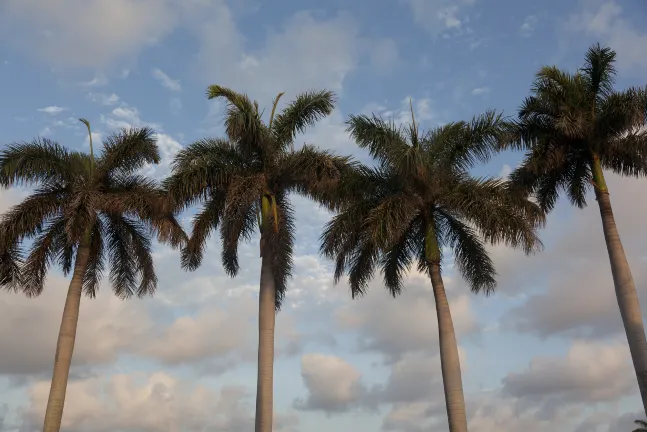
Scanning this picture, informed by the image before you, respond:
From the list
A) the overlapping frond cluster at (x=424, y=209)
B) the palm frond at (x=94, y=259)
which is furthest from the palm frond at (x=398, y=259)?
the palm frond at (x=94, y=259)

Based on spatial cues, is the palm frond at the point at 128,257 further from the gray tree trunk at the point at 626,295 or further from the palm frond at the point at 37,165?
the gray tree trunk at the point at 626,295

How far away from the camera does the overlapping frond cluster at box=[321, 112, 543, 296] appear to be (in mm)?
25375

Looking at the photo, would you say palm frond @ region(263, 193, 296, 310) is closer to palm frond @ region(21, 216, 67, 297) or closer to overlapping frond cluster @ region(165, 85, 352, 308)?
overlapping frond cluster @ region(165, 85, 352, 308)

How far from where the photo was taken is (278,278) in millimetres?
28578

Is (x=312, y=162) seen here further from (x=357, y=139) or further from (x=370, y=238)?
(x=370, y=238)

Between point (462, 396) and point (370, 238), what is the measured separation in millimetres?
6222

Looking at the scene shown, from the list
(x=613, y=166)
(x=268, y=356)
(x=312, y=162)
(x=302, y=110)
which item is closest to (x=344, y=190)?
(x=312, y=162)

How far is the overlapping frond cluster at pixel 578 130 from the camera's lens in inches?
1096

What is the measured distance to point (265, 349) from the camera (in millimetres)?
25281

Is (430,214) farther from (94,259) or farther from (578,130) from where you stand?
(94,259)

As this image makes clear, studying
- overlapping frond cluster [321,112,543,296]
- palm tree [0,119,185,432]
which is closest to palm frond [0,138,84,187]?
palm tree [0,119,185,432]

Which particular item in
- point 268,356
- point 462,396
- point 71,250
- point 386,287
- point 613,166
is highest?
point 613,166

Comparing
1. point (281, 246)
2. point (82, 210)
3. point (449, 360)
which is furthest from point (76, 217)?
point (449, 360)

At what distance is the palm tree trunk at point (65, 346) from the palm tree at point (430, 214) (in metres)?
10.1
